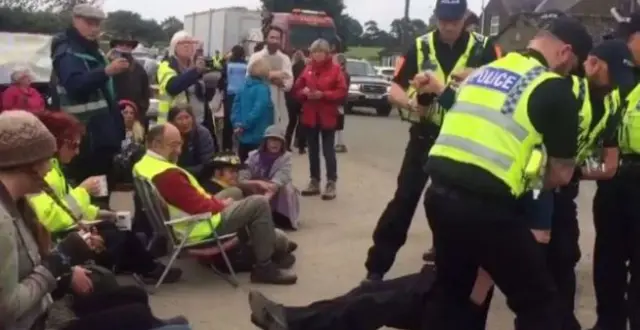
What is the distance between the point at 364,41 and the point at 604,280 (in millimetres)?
79870

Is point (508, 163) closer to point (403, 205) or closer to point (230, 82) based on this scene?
point (403, 205)

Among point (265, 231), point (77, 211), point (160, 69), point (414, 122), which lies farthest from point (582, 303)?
point (160, 69)

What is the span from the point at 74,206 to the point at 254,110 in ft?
14.6

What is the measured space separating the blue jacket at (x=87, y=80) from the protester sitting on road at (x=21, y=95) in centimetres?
310

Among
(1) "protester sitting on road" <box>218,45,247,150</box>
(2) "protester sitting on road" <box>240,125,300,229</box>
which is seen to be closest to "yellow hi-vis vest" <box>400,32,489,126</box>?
(2) "protester sitting on road" <box>240,125,300,229</box>

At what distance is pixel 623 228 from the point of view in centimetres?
611

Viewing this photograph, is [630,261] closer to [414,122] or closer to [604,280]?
[604,280]

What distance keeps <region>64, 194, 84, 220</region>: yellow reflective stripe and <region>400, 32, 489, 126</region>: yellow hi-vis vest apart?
6.86ft

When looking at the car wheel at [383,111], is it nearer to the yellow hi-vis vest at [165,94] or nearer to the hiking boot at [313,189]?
the hiking boot at [313,189]

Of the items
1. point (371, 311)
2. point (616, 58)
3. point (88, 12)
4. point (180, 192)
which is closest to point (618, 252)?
point (616, 58)

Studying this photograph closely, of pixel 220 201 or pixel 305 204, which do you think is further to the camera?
pixel 305 204

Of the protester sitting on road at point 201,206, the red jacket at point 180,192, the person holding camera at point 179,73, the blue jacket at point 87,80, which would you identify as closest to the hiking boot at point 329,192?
the person holding camera at point 179,73

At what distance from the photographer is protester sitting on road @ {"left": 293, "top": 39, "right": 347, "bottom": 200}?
11.6m

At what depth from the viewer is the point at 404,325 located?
556cm
